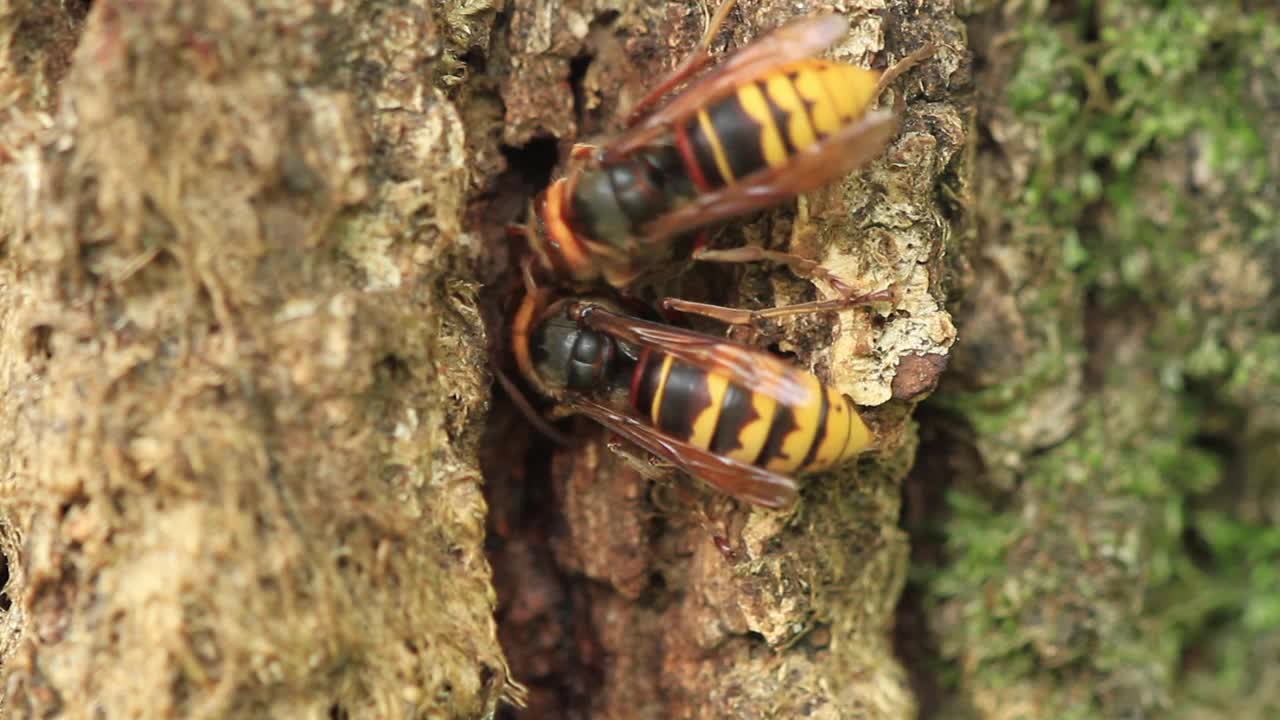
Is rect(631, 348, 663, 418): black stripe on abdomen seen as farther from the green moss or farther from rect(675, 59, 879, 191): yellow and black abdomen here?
the green moss

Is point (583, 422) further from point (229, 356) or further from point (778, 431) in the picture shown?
point (229, 356)

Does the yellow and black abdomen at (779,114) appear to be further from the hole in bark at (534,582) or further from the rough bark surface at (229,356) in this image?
the hole in bark at (534,582)

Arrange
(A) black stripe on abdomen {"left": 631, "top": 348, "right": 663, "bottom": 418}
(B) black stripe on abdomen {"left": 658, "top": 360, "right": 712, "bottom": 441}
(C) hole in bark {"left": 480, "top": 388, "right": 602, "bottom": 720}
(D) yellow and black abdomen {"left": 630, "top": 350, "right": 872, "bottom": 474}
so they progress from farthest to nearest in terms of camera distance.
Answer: (C) hole in bark {"left": 480, "top": 388, "right": 602, "bottom": 720}, (A) black stripe on abdomen {"left": 631, "top": 348, "right": 663, "bottom": 418}, (B) black stripe on abdomen {"left": 658, "top": 360, "right": 712, "bottom": 441}, (D) yellow and black abdomen {"left": 630, "top": 350, "right": 872, "bottom": 474}

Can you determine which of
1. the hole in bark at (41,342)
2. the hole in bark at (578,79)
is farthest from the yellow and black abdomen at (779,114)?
the hole in bark at (41,342)

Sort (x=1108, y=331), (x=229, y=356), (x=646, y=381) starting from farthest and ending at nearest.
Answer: (x=1108, y=331)
(x=646, y=381)
(x=229, y=356)

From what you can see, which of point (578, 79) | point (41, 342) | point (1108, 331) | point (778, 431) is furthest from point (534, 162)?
point (1108, 331)

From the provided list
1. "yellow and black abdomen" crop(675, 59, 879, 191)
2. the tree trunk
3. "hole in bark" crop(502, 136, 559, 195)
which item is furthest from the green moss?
"hole in bark" crop(502, 136, 559, 195)
